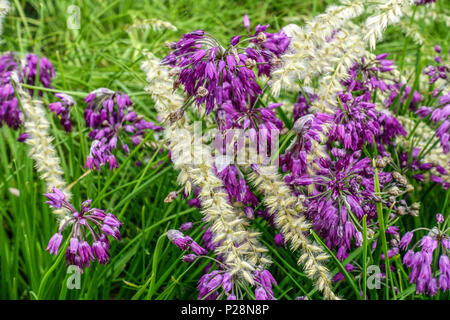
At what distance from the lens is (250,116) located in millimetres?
1987

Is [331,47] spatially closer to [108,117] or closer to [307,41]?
[307,41]

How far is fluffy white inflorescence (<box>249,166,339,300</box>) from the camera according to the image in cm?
180

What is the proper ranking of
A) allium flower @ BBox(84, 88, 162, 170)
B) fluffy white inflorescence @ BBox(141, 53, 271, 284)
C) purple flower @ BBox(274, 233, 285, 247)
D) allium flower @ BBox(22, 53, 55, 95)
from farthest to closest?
1. allium flower @ BBox(22, 53, 55, 95)
2. allium flower @ BBox(84, 88, 162, 170)
3. purple flower @ BBox(274, 233, 285, 247)
4. fluffy white inflorescence @ BBox(141, 53, 271, 284)

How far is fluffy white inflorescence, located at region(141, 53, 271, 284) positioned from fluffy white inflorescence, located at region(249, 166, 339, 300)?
0.44 feet

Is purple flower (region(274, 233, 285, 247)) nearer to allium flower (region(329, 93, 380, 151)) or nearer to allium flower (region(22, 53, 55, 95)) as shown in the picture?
allium flower (region(329, 93, 380, 151))

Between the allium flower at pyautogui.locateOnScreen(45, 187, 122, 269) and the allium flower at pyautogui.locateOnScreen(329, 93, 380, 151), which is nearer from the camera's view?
the allium flower at pyautogui.locateOnScreen(45, 187, 122, 269)

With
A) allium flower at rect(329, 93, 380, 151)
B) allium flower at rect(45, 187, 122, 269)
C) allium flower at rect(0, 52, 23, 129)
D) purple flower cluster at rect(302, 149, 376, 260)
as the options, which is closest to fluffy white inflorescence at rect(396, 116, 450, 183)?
allium flower at rect(329, 93, 380, 151)

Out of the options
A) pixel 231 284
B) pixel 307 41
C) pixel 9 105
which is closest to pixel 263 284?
pixel 231 284

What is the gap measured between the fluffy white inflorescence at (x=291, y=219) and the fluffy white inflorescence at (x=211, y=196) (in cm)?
13

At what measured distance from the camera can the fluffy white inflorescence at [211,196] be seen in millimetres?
1715
